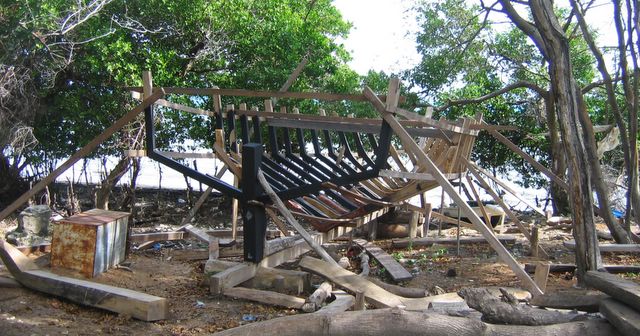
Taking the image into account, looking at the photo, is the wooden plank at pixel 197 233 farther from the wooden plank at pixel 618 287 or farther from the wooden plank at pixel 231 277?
the wooden plank at pixel 618 287

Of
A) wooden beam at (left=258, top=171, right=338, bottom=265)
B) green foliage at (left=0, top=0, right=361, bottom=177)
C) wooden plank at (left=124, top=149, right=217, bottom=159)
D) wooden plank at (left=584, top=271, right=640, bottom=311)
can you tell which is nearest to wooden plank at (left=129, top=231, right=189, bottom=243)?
wooden plank at (left=124, top=149, right=217, bottom=159)

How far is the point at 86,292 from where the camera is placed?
509 centimetres

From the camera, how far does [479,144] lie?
15852 mm

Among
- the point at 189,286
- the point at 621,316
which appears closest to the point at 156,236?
the point at 189,286

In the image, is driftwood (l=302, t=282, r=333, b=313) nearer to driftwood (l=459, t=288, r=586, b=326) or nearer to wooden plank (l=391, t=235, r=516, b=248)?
driftwood (l=459, t=288, r=586, b=326)

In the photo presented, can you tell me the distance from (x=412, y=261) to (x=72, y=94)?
747cm

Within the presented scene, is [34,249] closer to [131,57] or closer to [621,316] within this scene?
[131,57]

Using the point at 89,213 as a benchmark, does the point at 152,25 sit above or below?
above

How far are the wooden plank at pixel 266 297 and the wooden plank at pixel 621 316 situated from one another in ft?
8.73

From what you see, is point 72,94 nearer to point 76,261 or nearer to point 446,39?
point 76,261

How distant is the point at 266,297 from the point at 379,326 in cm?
223

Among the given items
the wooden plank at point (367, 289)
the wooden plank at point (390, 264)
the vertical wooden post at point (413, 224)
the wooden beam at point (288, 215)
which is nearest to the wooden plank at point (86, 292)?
the wooden beam at point (288, 215)

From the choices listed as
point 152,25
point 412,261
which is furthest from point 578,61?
point 152,25

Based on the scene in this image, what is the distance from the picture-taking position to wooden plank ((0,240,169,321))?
192 inches
